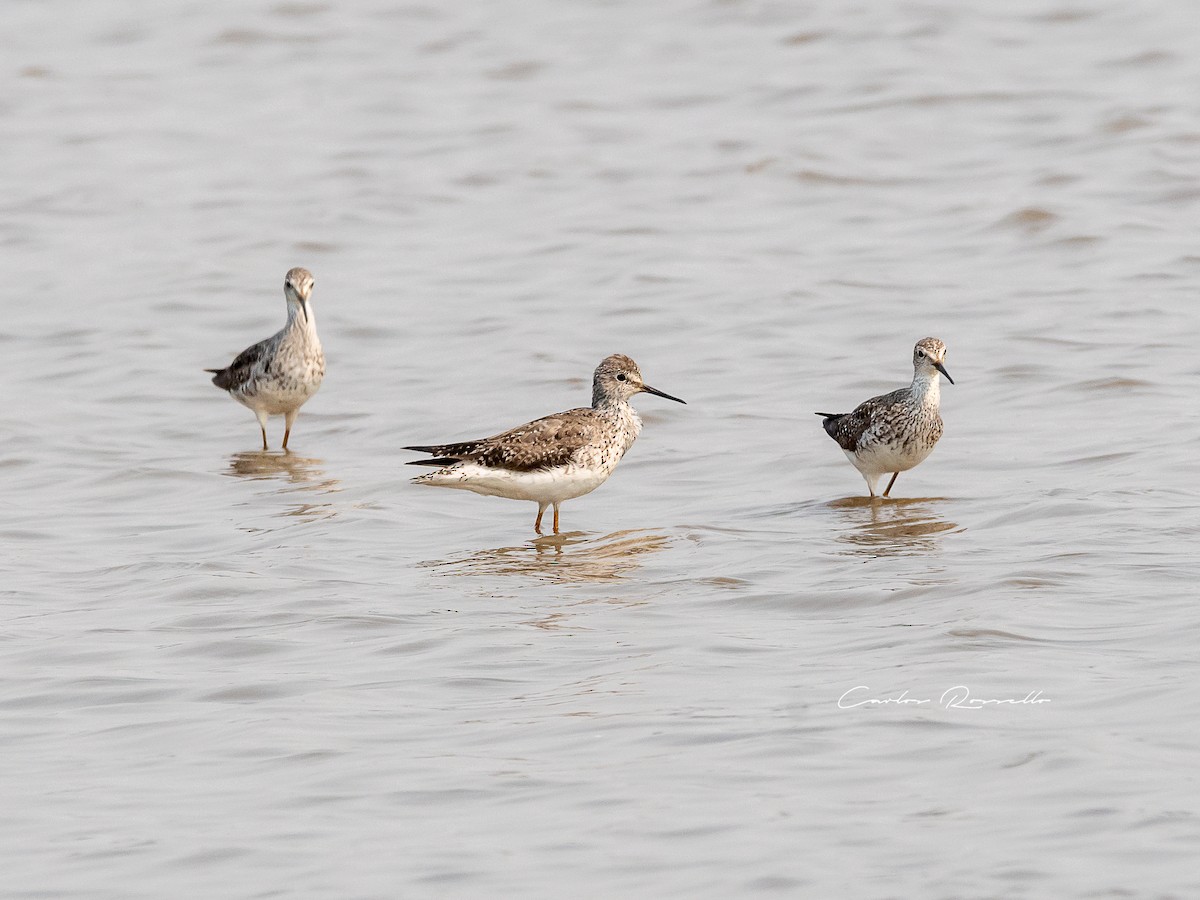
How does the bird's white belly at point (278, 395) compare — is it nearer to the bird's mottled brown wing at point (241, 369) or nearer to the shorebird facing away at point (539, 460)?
the bird's mottled brown wing at point (241, 369)

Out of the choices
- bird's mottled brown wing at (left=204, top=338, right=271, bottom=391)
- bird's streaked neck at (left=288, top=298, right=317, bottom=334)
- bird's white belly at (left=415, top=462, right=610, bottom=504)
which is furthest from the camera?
bird's streaked neck at (left=288, top=298, right=317, bottom=334)

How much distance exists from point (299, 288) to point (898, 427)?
5.62 meters

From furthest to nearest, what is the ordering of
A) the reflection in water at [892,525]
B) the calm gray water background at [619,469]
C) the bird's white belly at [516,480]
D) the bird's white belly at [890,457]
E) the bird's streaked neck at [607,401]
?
the bird's streaked neck at [607,401], the bird's white belly at [890,457], the bird's white belly at [516,480], the reflection in water at [892,525], the calm gray water background at [619,469]

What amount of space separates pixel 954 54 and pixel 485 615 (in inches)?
702

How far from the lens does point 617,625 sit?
9.42m

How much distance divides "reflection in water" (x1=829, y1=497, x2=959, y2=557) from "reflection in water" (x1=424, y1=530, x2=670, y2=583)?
1194 mm

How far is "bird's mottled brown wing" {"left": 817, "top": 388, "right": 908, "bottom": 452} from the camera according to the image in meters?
12.4

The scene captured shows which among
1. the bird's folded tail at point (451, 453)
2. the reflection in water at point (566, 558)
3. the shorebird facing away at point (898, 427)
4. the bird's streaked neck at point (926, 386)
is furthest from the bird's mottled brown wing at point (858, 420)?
the bird's folded tail at point (451, 453)

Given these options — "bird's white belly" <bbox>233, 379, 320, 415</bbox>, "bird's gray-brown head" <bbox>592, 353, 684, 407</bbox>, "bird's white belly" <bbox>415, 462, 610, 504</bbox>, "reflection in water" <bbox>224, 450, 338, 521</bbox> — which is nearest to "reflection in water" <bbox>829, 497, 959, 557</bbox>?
"bird's gray-brown head" <bbox>592, 353, 684, 407</bbox>

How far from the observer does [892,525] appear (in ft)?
38.0

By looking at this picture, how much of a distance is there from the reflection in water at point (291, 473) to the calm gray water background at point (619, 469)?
6 cm

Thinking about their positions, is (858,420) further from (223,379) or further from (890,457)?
(223,379)

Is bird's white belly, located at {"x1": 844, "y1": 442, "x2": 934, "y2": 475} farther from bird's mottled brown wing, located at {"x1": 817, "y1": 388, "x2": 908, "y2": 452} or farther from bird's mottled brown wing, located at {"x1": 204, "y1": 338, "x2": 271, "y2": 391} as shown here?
bird's mottled brown wing, located at {"x1": 204, "y1": 338, "x2": 271, "y2": 391}

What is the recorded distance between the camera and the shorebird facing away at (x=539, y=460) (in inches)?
463
